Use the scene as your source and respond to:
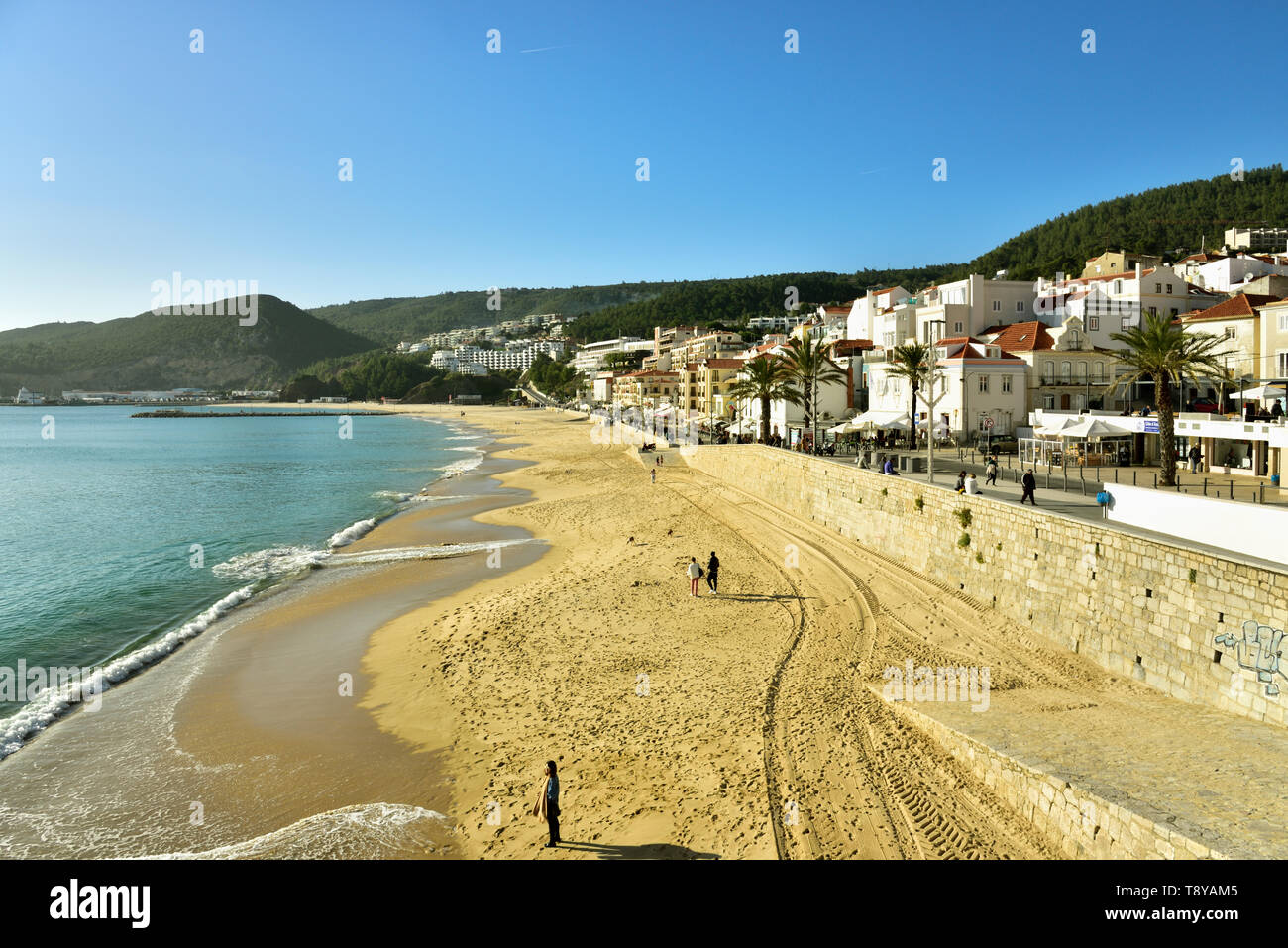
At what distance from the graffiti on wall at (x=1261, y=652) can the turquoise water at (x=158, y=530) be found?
2079 cm

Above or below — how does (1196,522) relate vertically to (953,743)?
above

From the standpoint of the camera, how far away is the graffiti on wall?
10977 millimetres

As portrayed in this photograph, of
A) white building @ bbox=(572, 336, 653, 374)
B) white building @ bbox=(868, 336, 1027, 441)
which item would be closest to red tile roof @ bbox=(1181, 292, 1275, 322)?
white building @ bbox=(868, 336, 1027, 441)

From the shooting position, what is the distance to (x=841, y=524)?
26344mm

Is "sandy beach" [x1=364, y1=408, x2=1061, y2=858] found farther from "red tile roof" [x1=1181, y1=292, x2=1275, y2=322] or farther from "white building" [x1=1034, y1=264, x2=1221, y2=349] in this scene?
"white building" [x1=1034, y1=264, x2=1221, y2=349]

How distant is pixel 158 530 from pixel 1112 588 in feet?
121

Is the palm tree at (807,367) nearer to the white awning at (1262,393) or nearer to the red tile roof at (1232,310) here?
the white awning at (1262,393)

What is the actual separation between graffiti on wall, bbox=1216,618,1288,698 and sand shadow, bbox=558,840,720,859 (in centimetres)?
863

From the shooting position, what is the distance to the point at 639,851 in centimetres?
945

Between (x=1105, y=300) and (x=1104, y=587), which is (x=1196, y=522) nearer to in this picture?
(x=1104, y=587)

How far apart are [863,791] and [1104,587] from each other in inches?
279

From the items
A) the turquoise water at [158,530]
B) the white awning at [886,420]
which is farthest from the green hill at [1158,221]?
the turquoise water at [158,530]

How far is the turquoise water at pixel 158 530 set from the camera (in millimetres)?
20375
